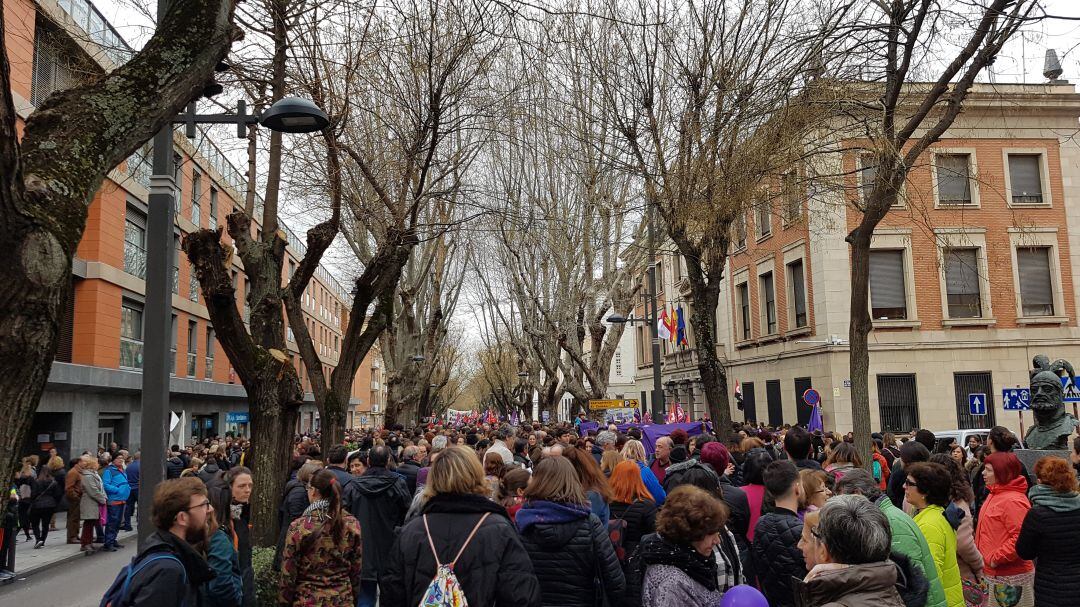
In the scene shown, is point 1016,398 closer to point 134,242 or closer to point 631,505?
point 631,505

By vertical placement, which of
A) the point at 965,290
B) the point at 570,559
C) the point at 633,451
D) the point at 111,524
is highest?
the point at 965,290

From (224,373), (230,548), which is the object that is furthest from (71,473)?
(224,373)

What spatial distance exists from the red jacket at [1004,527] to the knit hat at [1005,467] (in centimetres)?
5

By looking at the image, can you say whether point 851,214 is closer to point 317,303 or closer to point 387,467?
point 387,467

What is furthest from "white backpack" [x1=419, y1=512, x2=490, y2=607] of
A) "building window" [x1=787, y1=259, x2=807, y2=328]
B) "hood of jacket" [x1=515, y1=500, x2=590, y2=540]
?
"building window" [x1=787, y1=259, x2=807, y2=328]

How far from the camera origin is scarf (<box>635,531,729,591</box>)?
3.69m

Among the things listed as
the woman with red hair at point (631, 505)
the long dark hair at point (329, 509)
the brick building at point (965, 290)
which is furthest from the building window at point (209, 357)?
the woman with red hair at point (631, 505)

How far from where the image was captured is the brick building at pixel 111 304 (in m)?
18.7

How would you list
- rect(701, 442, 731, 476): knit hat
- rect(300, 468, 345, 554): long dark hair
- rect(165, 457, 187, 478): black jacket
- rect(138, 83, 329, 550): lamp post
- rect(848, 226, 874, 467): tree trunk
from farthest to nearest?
rect(165, 457, 187, 478): black jacket
rect(848, 226, 874, 467): tree trunk
rect(701, 442, 731, 476): knit hat
rect(138, 83, 329, 550): lamp post
rect(300, 468, 345, 554): long dark hair

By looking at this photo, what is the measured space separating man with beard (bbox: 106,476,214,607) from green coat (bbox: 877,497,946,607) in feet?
11.5

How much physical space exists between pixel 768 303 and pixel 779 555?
2864 cm

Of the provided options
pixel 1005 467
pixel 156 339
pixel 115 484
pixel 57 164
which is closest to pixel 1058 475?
pixel 1005 467

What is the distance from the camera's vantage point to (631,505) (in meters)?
5.68

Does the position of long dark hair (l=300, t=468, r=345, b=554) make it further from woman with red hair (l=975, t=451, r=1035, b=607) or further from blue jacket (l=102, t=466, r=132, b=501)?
blue jacket (l=102, t=466, r=132, b=501)
